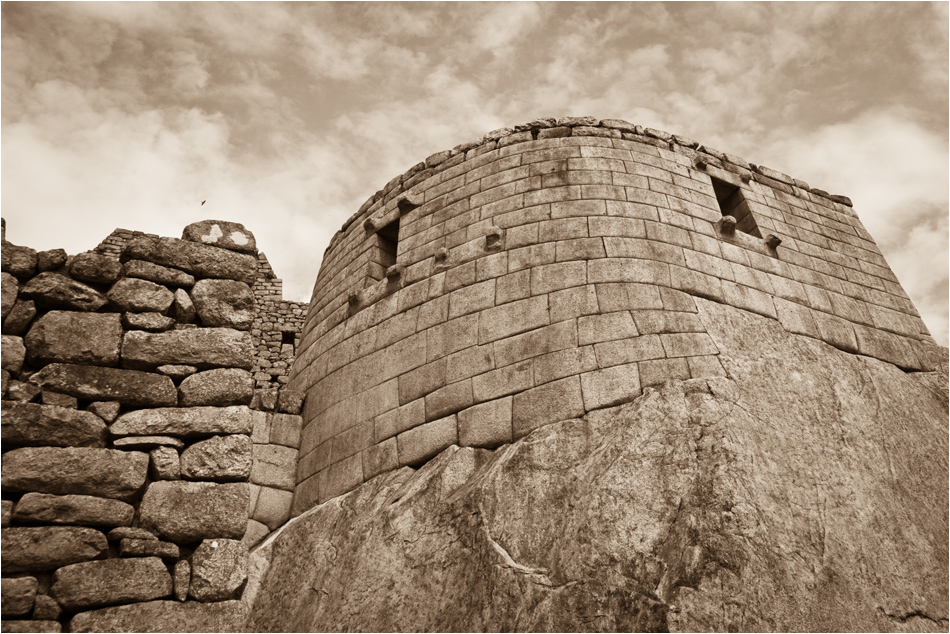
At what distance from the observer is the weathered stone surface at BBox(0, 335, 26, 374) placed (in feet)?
11.3

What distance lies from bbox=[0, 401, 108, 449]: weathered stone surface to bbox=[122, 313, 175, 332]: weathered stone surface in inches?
19.9

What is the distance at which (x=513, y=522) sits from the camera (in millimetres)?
4418

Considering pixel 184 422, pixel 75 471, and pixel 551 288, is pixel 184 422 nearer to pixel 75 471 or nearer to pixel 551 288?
pixel 75 471

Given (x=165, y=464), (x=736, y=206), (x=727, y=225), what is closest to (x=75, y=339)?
(x=165, y=464)

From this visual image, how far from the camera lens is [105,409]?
3496 mm

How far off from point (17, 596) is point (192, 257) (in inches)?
70.5

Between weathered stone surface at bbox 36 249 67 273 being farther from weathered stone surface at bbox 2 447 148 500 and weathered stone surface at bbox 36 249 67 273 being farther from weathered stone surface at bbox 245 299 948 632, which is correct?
weathered stone surface at bbox 245 299 948 632

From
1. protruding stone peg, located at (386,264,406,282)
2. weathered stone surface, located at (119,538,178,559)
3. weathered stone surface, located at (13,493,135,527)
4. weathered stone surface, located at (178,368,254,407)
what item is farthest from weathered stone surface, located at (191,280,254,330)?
protruding stone peg, located at (386,264,406,282)

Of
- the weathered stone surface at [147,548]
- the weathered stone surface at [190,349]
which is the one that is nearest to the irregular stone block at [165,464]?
the weathered stone surface at [147,548]

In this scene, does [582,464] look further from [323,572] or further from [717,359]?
[323,572]

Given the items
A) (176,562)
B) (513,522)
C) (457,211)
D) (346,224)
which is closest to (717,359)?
(513,522)

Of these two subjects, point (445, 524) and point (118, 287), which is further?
point (445, 524)

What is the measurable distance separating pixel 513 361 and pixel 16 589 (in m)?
3.37

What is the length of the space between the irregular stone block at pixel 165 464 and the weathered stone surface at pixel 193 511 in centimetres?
3
